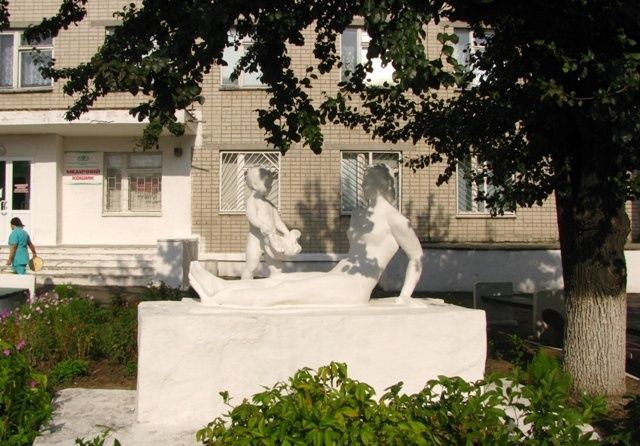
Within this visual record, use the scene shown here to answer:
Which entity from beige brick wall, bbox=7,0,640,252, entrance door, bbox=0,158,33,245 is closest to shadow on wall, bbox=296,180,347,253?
beige brick wall, bbox=7,0,640,252

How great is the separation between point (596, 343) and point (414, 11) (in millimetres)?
3425

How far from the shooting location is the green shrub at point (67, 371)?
5980 millimetres

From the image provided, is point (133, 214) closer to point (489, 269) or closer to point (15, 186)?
point (15, 186)

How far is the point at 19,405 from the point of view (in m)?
3.60

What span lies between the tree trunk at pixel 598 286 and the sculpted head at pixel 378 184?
6.10 ft

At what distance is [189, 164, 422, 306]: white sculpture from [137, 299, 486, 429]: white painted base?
0.46 ft

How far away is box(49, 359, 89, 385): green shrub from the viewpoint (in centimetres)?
598

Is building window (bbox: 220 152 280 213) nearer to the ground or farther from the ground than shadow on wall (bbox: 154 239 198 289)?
farther from the ground

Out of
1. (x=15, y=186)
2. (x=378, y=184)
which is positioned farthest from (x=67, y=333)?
(x=15, y=186)

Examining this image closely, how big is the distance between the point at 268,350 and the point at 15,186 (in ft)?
45.0

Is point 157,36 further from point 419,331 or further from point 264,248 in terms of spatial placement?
point 419,331

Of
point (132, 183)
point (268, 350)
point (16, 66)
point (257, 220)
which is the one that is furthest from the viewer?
point (132, 183)

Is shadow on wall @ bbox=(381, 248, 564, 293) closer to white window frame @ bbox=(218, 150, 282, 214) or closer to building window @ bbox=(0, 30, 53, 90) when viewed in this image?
white window frame @ bbox=(218, 150, 282, 214)

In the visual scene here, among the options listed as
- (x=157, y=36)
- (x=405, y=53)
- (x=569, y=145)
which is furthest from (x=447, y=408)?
(x=157, y=36)
